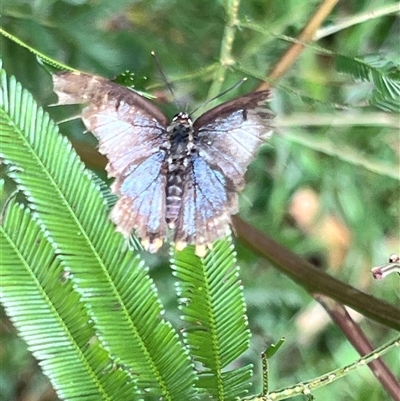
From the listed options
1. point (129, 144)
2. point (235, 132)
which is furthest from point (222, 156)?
point (129, 144)

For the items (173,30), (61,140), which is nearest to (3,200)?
(61,140)

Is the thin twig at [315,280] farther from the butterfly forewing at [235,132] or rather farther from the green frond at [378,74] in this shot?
the green frond at [378,74]

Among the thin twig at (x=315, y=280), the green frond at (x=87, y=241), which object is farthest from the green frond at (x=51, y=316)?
the thin twig at (x=315, y=280)

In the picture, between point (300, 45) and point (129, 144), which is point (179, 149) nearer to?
point (129, 144)

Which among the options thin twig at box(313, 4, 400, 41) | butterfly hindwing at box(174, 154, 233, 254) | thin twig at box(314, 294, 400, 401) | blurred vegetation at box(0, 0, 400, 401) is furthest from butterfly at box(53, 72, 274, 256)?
thin twig at box(313, 4, 400, 41)

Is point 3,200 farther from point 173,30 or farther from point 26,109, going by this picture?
point 173,30

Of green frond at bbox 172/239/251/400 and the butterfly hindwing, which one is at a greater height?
the butterfly hindwing

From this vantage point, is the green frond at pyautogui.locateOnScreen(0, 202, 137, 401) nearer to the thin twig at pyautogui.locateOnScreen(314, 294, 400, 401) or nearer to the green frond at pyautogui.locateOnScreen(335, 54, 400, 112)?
the thin twig at pyautogui.locateOnScreen(314, 294, 400, 401)
